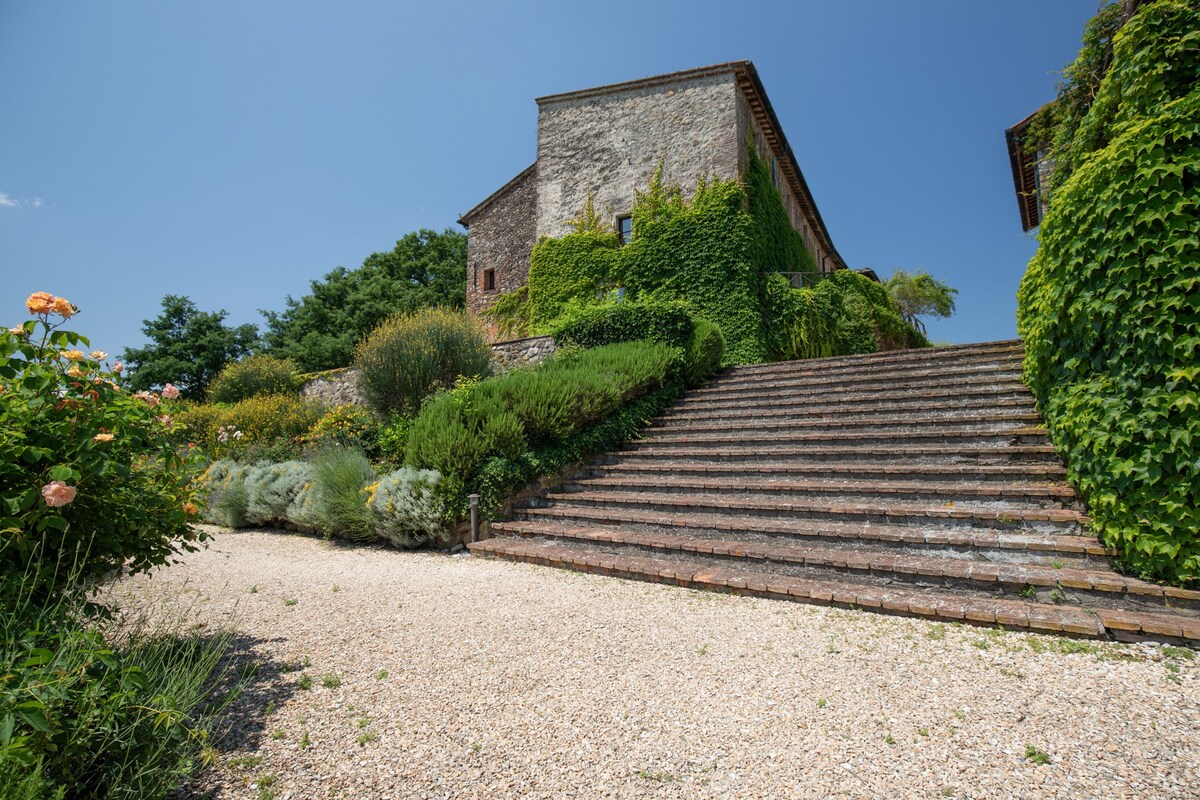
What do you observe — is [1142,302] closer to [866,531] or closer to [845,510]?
[866,531]

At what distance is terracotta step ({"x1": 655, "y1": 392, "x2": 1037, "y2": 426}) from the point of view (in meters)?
6.79

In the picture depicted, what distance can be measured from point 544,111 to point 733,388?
1315cm

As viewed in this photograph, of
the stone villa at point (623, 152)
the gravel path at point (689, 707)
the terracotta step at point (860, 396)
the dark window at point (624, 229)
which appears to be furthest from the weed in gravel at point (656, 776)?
the dark window at point (624, 229)

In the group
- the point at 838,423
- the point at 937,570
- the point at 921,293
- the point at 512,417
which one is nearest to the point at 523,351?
the point at 512,417

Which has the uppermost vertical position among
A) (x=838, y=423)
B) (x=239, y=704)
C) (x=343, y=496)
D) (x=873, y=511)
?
(x=838, y=423)

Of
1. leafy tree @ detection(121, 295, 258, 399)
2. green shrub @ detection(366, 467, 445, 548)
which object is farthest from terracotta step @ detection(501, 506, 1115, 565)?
leafy tree @ detection(121, 295, 258, 399)

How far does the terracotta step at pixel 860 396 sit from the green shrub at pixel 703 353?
733 millimetres

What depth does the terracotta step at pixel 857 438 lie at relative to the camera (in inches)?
237

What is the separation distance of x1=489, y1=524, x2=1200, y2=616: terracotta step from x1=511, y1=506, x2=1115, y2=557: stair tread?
15 cm

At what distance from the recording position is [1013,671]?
10.3 ft

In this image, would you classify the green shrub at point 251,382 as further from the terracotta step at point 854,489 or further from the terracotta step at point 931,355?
the terracotta step at point 931,355

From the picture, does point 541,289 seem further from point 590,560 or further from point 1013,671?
point 1013,671

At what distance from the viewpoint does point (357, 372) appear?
14.5m

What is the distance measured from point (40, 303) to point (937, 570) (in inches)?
225
